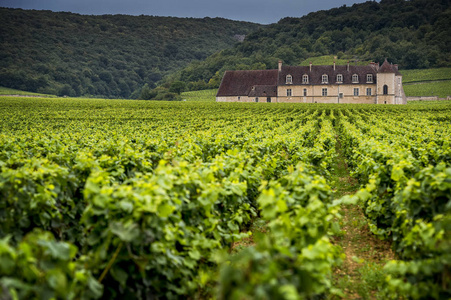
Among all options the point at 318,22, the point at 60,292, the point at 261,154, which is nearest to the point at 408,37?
the point at 318,22

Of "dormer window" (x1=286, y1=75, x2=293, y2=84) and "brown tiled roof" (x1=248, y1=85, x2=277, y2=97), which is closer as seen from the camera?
"brown tiled roof" (x1=248, y1=85, x2=277, y2=97)

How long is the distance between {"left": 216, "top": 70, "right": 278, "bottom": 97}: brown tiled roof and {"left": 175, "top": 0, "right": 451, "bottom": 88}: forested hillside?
2014 cm

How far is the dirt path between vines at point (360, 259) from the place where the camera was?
19.9 feet

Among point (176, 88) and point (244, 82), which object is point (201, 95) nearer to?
point (176, 88)

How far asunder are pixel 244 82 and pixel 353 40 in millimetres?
68588

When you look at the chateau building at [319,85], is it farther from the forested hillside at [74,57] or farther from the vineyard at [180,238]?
the vineyard at [180,238]

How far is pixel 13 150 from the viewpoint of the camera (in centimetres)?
999

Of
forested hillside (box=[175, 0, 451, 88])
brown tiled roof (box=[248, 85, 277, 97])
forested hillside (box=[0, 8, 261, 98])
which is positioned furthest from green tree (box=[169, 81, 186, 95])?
forested hillside (box=[0, 8, 261, 98])

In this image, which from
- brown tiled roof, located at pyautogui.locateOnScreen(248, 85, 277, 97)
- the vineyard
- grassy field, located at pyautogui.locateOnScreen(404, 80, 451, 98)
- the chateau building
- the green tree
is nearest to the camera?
the vineyard

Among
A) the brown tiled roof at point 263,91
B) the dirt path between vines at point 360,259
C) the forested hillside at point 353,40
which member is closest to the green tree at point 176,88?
the forested hillside at point 353,40

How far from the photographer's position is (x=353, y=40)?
134 meters

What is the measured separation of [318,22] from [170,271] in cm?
15477

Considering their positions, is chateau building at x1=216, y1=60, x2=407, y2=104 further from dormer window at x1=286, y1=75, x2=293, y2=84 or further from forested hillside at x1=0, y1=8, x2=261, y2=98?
forested hillside at x1=0, y1=8, x2=261, y2=98

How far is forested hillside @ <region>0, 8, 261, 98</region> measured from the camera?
380ft
